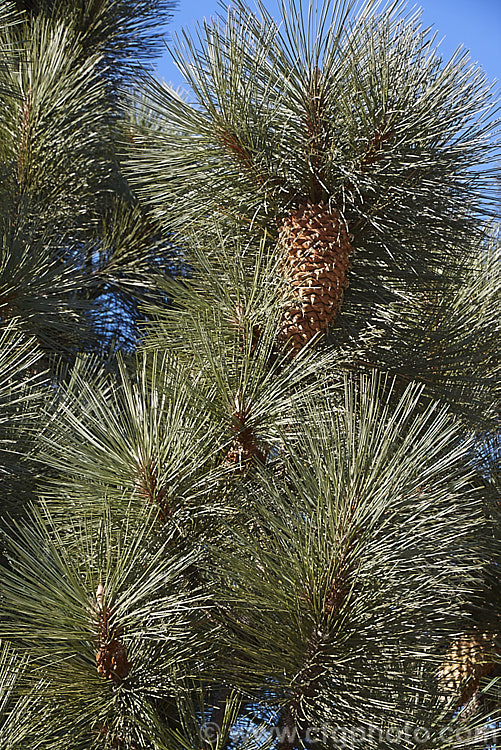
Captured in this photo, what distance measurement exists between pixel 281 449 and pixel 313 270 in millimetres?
212

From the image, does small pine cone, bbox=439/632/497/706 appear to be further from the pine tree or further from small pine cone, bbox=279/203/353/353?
small pine cone, bbox=279/203/353/353

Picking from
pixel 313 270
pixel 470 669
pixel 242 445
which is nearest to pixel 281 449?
pixel 242 445

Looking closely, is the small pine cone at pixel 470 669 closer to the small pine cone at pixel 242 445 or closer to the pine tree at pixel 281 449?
the pine tree at pixel 281 449

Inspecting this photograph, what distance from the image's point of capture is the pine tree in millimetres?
737

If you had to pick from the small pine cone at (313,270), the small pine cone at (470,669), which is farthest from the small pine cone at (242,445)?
the small pine cone at (470,669)

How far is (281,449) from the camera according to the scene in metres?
0.92

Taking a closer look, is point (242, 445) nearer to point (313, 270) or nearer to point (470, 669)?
point (313, 270)

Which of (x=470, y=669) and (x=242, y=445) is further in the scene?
(x=470, y=669)

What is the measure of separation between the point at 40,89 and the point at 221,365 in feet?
2.57

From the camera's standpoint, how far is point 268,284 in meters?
0.92

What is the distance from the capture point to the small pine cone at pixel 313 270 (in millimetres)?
967

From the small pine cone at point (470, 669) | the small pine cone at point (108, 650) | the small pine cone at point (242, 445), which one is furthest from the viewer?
the small pine cone at point (470, 669)

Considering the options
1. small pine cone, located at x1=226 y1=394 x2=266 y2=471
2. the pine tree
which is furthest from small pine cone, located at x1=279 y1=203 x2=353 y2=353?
small pine cone, located at x1=226 y1=394 x2=266 y2=471

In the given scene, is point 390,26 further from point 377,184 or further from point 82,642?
point 82,642
